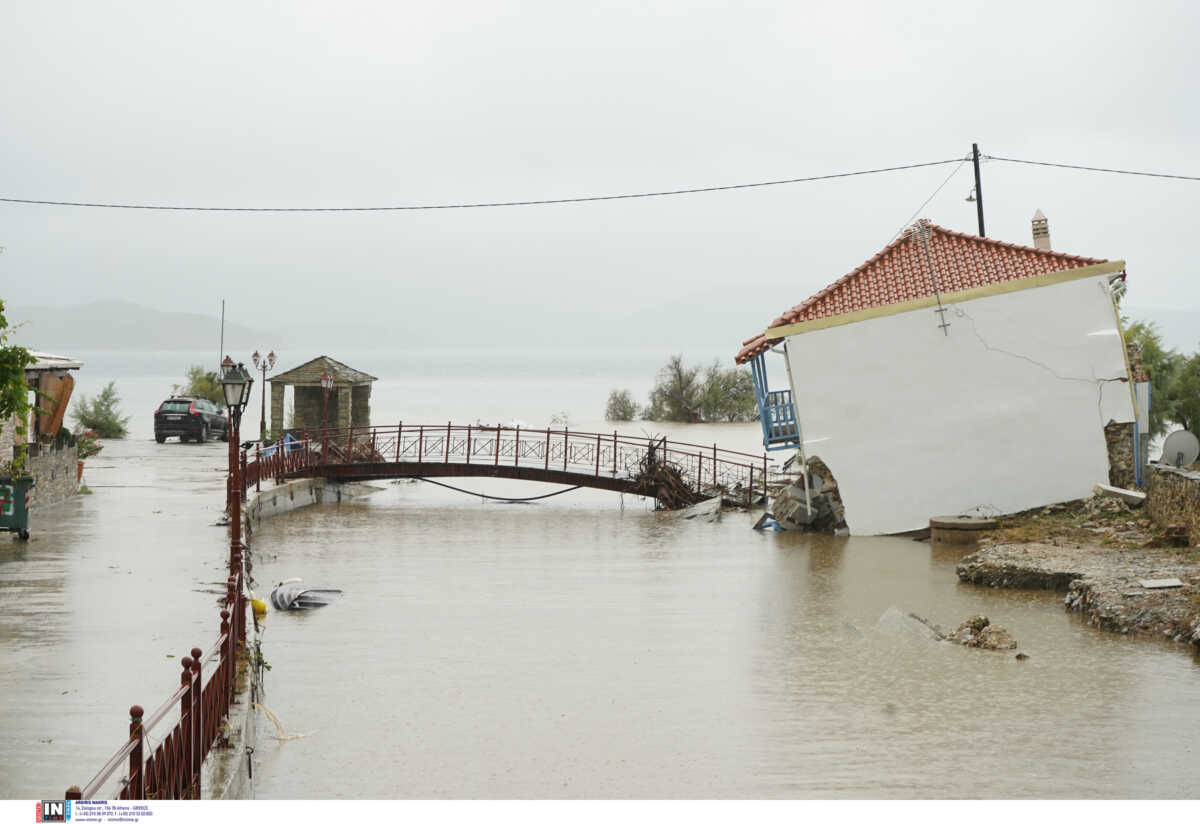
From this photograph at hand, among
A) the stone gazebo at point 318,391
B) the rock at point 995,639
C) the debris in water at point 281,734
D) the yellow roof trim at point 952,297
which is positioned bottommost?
the debris in water at point 281,734

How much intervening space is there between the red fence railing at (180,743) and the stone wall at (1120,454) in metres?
15.0

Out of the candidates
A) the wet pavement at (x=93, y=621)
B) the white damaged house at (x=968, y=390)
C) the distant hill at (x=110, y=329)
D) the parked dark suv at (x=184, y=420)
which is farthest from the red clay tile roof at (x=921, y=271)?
the distant hill at (x=110, y=329)

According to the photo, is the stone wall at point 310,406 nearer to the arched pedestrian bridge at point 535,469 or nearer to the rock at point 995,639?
the arched pedestrian bridge at point 535,469

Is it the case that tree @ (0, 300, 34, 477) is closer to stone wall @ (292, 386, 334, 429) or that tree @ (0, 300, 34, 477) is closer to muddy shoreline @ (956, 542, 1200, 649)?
muddy shoreline @ (956, 542, 1200, 649)

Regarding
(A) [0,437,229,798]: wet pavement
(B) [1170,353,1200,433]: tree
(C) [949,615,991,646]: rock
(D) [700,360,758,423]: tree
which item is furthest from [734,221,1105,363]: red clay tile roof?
(D) [700,360,758,423]: tree

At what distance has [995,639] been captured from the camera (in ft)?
36.8

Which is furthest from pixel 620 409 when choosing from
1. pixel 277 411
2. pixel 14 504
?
pixel 14 504

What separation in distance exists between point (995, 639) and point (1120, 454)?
351 inches

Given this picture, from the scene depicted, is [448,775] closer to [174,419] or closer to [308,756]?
[308,756]

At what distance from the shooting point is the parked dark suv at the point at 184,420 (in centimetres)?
3625

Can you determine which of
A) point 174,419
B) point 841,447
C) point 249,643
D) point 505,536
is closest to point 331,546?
point 505,536

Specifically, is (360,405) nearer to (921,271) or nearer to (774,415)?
(774,415)

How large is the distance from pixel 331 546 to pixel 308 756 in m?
11.1

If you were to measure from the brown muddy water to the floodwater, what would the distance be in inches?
1.3
